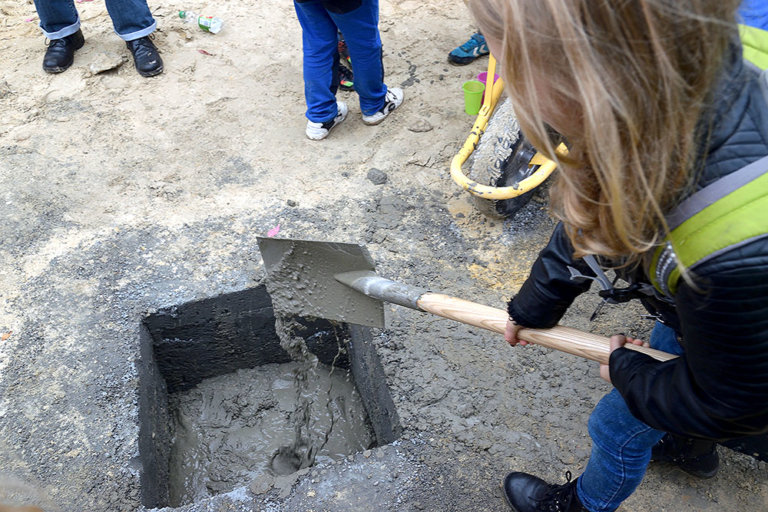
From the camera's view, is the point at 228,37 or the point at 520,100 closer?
the point at 520,100

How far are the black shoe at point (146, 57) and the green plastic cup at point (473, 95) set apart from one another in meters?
2.28

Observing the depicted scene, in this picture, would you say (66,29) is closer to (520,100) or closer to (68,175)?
(68,175)

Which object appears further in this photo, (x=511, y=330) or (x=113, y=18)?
(x=113, y=18)

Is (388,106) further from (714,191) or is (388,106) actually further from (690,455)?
(714,191)

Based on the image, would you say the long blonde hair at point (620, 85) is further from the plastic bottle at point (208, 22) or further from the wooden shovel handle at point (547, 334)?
the plastic bottle at point (208, 22)

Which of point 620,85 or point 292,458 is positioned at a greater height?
point 620,85

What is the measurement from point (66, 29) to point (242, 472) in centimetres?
351

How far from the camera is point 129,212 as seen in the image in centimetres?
319

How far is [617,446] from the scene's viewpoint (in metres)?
1.63

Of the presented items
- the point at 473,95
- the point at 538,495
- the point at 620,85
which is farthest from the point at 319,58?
the point at 620,85

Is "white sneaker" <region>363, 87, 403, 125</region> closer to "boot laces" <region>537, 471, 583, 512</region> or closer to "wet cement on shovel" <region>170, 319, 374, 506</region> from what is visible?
"wet cement on shovel" <region>170, 319, 374, 506</region>

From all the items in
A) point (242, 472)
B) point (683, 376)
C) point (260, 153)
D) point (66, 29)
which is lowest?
point (242, 472)

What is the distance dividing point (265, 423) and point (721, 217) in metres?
2.69

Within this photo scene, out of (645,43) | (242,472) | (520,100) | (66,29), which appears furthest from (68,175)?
(645,43)
